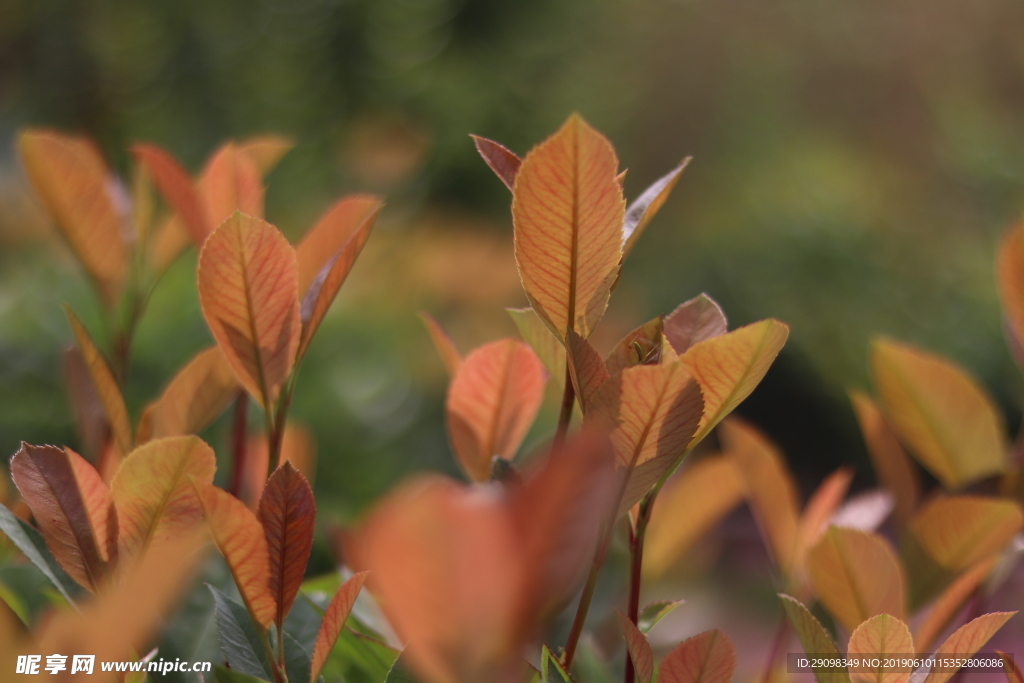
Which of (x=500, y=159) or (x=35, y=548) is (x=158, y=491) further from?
(x=500, y=159)

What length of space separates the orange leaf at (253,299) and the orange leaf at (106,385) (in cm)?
9

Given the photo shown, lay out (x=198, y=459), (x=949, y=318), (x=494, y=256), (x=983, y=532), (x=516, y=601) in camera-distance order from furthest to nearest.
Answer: (x=949, y=318)
(x=494, y=256)
(x=983, y=532)
(x=198, y=459)
(x=516, y=601)

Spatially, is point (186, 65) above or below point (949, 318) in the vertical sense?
above

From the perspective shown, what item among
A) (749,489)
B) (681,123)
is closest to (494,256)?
(749,489)

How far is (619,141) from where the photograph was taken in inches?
205

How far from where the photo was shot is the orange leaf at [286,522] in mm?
325

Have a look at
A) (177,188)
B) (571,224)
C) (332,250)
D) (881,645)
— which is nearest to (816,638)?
(881,645)

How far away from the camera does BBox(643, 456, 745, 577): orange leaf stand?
59cm

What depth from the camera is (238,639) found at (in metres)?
0.36

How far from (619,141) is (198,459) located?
16.9 ft

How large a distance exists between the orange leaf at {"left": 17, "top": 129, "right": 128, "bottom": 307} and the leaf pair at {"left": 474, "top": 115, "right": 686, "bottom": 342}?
0.32 meters

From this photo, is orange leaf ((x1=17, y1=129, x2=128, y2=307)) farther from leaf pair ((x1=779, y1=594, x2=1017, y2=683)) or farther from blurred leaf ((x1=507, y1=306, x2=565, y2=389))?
leaf pair ((x1=779, y1=594, x2=1017, y2=683))

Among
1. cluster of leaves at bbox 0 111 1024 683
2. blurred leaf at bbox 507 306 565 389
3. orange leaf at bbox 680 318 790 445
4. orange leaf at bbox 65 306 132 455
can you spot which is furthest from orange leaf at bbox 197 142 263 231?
orange leaf at bbox 680 318 790 445

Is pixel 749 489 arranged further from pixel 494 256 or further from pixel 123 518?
pixel 494 256
